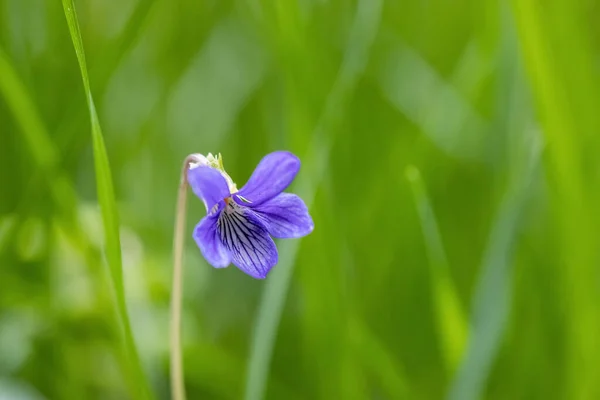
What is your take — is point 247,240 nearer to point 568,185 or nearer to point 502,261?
point 502,261

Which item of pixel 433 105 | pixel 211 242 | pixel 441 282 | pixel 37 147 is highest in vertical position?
pixel 433 105

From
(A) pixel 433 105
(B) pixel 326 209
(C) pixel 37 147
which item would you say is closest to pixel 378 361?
(B) pixel 326 209

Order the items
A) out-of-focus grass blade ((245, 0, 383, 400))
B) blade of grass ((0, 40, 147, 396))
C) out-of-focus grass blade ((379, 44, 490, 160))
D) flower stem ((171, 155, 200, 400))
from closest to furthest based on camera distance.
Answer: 1. flower stem ((171, 155, 200, 400))
2. out-of-focus grass blade ((245, 0, 383, 400))
3. blade of grass ((0, 40, 147, 396))
4. out-of-focus grass blade ((379, 44, 490, 160))

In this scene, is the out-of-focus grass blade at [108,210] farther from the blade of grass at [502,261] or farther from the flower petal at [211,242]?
the blade of grass at [502,261]

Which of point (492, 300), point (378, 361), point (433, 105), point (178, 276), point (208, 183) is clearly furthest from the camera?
point (433, 105)

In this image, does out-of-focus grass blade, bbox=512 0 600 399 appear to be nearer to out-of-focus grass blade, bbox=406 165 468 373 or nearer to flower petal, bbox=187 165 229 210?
out-of-focus grass blade, bbox=406 165 468 373

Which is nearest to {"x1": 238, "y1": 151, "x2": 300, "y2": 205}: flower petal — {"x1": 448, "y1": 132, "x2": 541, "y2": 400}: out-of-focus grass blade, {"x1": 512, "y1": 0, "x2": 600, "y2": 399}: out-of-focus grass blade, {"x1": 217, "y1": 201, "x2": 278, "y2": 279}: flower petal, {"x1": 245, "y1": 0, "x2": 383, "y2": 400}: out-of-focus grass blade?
{"x1": 217, "y1": 201, "x2": 278, "y2": 279}: flower petal

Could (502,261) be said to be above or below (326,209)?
below
